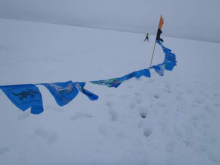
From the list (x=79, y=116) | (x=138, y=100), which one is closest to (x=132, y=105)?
(x=138, y=100)

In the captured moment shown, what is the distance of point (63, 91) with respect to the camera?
342 centimetres

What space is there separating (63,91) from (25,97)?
0.81 m

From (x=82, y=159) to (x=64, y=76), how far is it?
4900 millimetres

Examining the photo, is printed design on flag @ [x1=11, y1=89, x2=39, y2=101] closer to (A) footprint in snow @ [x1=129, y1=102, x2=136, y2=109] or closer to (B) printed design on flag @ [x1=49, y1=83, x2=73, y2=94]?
(B) printed design on flag @ [x1=49, y1=83, x2=73, y2=94]

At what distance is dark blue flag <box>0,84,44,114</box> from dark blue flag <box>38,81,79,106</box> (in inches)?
13.4

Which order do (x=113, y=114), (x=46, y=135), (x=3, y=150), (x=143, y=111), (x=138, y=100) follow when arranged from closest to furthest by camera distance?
(x=3, y=150), (x=46, y=135), (x=113, y=114), (x=143, y=111), (x=138, y=100)

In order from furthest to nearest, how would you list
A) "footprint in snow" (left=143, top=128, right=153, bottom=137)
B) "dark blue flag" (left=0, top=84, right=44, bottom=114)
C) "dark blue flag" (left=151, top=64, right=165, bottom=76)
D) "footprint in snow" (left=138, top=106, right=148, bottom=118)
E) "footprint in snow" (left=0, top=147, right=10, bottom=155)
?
"dark blue flag" (left=151, top=64, right=165, bottom=76) → "footprint in snow" (left=138, top=106, right=148, bottom=118) → "footprint in snow" (left=143, top=128, right=153, bottom=137) → "footprint in snow" (left=0, top=147, right=10, bottom=155) → "dark blue flag" (left=0, top=84, right=44, bottom=114)

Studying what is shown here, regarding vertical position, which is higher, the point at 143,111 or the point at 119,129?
the point at 143,111

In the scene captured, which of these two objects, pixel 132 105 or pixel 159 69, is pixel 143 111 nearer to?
pixel 132 105

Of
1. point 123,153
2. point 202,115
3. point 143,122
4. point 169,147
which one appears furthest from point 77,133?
point 202,115

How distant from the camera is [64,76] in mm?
7172

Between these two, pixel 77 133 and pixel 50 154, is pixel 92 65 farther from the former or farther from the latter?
pixel 50 154

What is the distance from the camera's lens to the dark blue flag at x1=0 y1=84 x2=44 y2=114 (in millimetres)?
2848

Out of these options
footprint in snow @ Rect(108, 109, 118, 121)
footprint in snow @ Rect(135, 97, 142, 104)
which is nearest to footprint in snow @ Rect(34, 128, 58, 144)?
footprint in snow @ Rect(108, 109, 118, 121)
